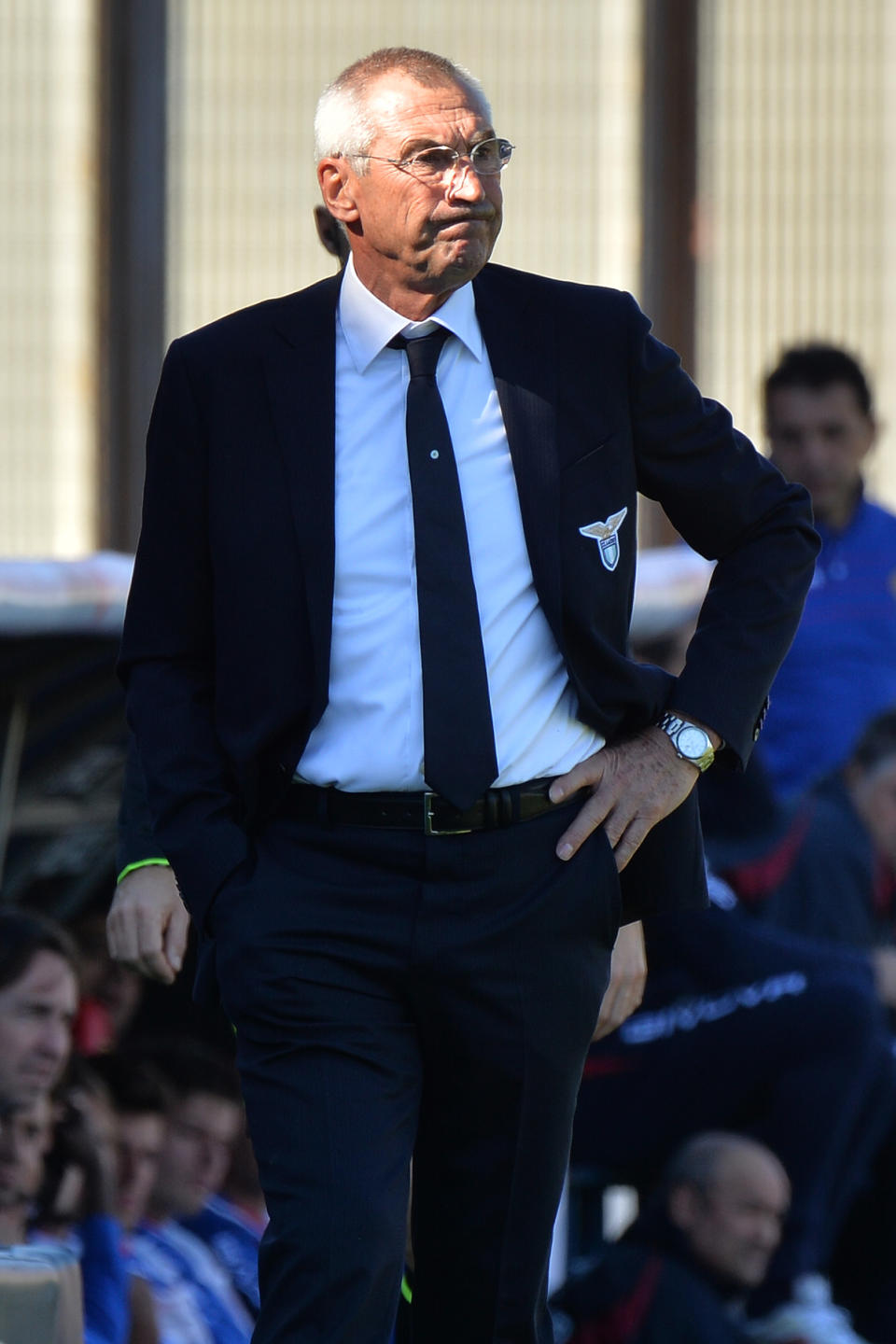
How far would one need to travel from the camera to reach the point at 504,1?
8.13 m

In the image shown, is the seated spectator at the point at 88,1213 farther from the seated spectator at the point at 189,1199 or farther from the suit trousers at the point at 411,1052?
the suit trousers at the point at 411,1052

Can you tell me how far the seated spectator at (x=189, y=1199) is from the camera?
13.7 feet

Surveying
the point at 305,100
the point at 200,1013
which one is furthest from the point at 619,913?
the point at 305,100

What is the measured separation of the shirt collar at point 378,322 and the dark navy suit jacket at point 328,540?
23 mm

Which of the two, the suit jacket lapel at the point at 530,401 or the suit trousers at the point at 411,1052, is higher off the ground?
the suit jacket lapel at the point at 530,401

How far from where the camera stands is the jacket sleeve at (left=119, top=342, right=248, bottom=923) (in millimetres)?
2529

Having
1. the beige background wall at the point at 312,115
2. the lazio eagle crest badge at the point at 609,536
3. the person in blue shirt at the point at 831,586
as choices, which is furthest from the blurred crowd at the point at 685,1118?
the beige background wall at the point at 312,115

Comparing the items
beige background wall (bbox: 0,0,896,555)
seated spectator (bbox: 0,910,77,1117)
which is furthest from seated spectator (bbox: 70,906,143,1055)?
beige background wall (bbox: 0,0,896,555)

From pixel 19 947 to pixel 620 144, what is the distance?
4.49 m

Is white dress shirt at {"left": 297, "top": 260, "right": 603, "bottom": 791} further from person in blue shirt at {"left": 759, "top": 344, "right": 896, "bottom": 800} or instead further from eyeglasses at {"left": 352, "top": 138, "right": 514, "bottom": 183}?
person in blue shirt at {"left": 759, "top": 344, "right": 896, "bottom": 800}

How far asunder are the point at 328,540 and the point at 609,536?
330 millimetres

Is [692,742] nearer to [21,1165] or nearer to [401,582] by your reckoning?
[401,582]

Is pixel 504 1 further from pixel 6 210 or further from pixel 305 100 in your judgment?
pixel 6 210

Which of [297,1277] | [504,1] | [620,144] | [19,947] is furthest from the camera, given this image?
[504,1]
